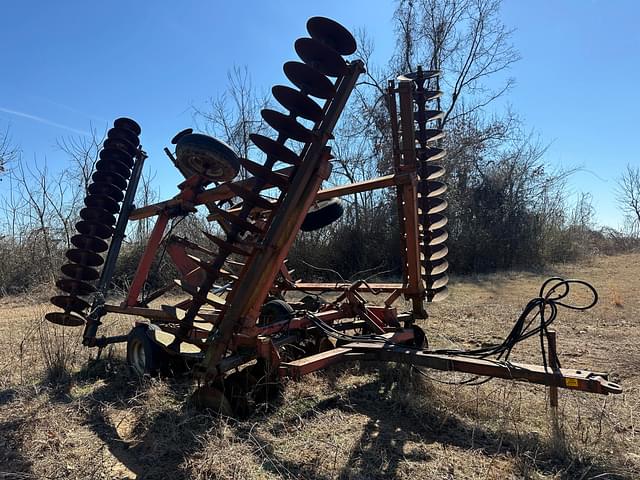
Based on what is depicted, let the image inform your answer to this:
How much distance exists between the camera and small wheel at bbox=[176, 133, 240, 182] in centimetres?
389

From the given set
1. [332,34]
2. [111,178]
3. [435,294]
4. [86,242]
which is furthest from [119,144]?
[435,294]

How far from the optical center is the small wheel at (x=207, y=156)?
389cm

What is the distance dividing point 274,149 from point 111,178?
113 inches

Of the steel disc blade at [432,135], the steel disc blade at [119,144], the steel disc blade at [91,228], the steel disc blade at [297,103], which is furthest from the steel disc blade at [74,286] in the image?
the steel disc blade at [432,135]

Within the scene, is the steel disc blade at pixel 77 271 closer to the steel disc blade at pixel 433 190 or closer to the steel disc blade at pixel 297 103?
the steel disc blade at pixel 297 103

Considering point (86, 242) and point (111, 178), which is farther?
point (111, 178)

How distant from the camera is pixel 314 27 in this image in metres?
3.33

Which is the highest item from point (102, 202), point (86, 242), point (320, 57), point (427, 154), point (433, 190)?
point (320, 57)

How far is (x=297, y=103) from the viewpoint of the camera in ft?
11.2

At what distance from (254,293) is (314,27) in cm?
202

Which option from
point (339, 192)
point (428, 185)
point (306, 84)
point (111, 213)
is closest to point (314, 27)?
point (306, 84)

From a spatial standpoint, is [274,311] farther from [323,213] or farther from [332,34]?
[332,34]

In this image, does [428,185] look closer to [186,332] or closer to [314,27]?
[314,27]

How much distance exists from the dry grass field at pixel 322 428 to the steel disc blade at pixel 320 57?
2651mm
